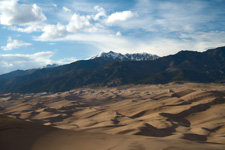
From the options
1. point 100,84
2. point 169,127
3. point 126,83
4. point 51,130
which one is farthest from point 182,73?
point 51,130

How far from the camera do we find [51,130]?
15.1 metres

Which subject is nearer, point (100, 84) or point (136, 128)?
point (136, 128)

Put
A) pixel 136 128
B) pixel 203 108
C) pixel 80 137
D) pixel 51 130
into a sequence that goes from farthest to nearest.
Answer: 1. pixel 203 108
2. pixel 136 128
3. pixel 51 130
4. pixel 80 137

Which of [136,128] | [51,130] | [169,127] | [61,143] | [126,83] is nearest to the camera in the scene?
[61,143]

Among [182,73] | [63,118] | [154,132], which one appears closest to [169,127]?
[154,132]

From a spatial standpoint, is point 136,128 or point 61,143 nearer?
point 61,143

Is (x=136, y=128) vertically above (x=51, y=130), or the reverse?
(x=51, y=130)

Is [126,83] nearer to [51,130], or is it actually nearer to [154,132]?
[154,132]

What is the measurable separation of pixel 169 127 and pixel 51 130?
2168 cm

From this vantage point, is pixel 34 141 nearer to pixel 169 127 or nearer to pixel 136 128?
pixel 136 128

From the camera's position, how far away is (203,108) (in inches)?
1864

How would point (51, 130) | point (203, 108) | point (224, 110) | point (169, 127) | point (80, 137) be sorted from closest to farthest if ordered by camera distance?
point (80, 137) → point (51, 130) → point (169, 127) → point (224, 110) → point (203, 108)

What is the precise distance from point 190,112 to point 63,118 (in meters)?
29.3

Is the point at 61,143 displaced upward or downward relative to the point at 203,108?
upward
